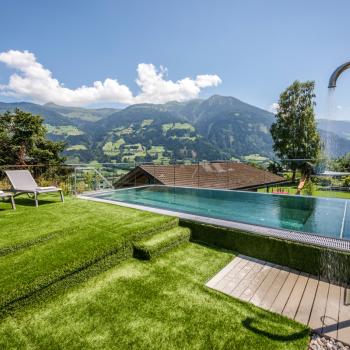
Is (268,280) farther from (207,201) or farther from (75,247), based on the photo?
(207,201)

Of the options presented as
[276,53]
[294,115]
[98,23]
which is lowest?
[294,115]

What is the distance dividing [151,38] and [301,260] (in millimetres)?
18384

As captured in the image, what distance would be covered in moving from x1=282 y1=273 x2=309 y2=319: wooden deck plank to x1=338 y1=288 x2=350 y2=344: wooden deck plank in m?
0.46

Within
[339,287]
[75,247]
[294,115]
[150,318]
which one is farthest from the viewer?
[294,115]

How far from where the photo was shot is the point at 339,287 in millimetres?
3484

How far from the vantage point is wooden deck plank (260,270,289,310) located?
309cm

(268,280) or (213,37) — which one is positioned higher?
(213,37)

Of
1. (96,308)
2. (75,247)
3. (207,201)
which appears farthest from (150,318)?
(207,201)

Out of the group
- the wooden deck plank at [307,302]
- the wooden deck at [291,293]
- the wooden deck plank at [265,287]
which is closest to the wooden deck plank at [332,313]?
the wooden deck at [291,293]

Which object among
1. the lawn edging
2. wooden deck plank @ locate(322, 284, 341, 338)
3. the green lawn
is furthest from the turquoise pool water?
the green lawn

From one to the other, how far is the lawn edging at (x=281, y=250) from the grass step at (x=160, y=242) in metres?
0.34

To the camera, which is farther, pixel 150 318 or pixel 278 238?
pixel 278 238

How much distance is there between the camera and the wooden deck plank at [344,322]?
252 cm

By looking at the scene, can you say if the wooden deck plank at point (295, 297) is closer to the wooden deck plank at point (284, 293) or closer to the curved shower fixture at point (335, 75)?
the wooden deck plank at point (284, 293)
